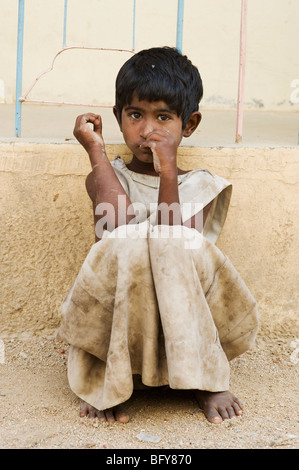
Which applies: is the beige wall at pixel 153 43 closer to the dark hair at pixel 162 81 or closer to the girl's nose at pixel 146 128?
the dark hair at pixel 162 81

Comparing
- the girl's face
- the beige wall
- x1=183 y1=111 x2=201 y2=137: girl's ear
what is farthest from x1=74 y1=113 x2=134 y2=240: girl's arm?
the beige wall

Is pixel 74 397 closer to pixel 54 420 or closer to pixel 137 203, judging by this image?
pixel 54 420

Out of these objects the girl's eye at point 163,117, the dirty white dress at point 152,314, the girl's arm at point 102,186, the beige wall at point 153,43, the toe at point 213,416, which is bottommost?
the toe at point 213,416

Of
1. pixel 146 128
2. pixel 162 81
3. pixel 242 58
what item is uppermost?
pixel 242 58

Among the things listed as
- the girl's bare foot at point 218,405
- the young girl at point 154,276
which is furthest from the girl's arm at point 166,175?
the girl's bare foot at point 218,405

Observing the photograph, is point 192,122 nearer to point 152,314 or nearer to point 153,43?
point 152,314

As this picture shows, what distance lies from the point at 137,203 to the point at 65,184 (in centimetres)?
42

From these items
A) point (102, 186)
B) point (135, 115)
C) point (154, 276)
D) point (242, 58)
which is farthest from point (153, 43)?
point (154, 276)

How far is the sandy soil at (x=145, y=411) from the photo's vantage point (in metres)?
2.13

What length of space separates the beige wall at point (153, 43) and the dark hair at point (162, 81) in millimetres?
2650

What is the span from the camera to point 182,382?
6.96ft

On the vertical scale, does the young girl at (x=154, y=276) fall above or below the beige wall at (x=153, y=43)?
below

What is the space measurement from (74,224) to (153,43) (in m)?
2.71

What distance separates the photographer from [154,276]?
214 cm
